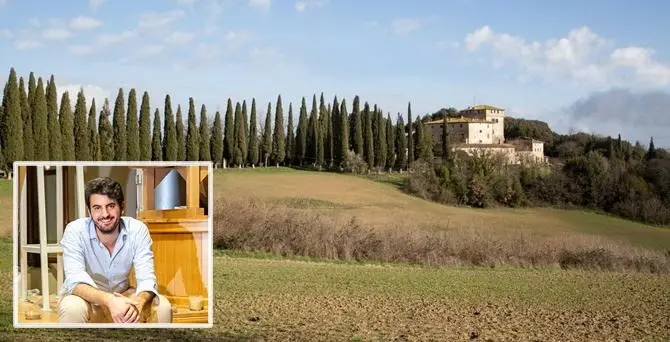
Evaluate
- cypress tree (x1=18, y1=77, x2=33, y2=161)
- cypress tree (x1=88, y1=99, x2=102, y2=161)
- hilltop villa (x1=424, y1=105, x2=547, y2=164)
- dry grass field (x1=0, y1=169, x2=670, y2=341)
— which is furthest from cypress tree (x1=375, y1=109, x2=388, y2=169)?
hilltop villa (x1=424, y1=105, x2=547, y2=164)

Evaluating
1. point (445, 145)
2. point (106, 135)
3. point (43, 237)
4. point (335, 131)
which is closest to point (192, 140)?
point (106, 135)

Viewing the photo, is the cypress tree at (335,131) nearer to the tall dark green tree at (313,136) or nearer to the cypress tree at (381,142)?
the tall dark green tree at (313,136)

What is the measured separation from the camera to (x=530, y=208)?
7069cm

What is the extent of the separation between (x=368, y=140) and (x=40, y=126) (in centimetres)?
3623

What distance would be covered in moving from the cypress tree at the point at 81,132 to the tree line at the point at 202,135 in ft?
0.22

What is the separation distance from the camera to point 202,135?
2579 inches

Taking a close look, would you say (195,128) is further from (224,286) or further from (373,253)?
(224,286)

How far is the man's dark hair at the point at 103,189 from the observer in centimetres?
752

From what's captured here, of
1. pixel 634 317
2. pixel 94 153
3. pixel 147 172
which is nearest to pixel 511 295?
pixel 634 317

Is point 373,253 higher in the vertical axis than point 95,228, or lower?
lower

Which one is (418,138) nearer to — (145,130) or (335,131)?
(335,131)

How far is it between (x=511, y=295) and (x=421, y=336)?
8.55 m

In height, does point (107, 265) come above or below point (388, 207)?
above

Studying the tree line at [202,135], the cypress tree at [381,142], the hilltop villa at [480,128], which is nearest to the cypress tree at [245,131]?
the tree line at [202,135]
